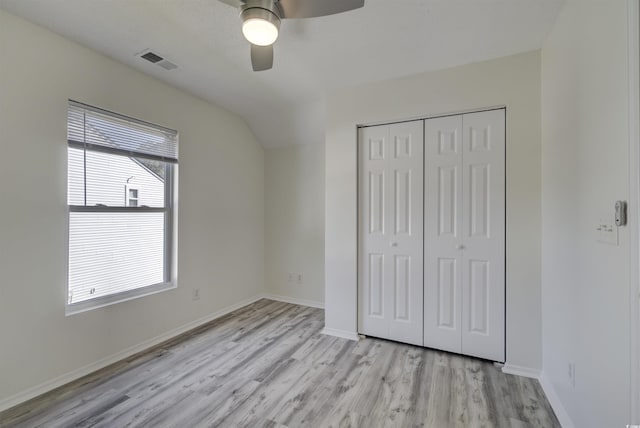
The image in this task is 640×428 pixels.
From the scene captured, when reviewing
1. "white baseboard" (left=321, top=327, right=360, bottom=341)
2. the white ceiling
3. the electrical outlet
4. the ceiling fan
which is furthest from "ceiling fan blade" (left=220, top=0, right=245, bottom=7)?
"white baseboard" (left=321, top=327, right=360, bottom=341)

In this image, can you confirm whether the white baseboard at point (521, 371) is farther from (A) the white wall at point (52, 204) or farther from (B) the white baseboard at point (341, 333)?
(A) the white wall at point (52, 204)

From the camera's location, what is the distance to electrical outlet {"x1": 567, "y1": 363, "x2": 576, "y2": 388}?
153 centimetres

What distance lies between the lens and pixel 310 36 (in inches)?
79.8

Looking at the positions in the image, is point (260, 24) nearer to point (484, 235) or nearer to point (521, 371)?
point (484, 235)

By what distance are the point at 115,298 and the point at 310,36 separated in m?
2.73

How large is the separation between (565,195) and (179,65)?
10.2ft

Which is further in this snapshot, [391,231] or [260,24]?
[391,231]

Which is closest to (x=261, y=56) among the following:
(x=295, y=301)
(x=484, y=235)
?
(x=484, y=235)

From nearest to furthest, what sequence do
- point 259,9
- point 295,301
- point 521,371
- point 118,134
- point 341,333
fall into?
point 259,9 → point 521,371 → point 118,134 → point 341,333 → point 295,301

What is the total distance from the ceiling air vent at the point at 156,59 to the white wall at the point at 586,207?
287 cm

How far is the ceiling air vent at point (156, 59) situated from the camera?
2250 mm

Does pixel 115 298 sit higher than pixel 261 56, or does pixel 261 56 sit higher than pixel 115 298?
pixel 261 56

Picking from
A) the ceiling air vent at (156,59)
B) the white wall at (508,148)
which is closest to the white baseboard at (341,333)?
the white wall at (508,148)

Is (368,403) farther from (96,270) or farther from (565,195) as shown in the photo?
(96,270)
